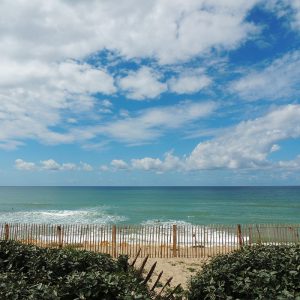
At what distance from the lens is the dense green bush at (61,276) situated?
17.5 feet

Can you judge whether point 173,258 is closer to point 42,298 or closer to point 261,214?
point 42,298

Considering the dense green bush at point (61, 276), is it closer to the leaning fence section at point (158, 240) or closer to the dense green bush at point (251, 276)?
the dense green bush at point (251, 276)

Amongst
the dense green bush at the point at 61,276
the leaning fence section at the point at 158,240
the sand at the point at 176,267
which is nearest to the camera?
the dense green bush at the point at 61,276

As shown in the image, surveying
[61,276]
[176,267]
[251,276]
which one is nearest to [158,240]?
[176,267]

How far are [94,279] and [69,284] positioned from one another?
37cm

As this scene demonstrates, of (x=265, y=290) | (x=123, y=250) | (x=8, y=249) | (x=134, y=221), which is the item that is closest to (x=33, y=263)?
(x=8, y=249)

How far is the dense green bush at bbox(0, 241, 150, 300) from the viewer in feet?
17.5

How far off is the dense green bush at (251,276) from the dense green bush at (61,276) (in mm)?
1113

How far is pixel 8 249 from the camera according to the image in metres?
8.75

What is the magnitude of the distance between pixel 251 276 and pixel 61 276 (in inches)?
143

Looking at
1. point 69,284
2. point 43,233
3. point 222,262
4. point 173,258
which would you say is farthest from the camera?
point 43,233

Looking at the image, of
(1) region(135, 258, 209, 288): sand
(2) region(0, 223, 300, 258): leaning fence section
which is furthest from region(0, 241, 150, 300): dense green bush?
(2) region(0, 223, 300, 258): leaning fence section

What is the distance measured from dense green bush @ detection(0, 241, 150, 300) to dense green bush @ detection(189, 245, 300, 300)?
111 cm

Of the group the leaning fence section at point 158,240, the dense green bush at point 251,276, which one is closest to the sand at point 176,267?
the leaning fence section at point 158,240
